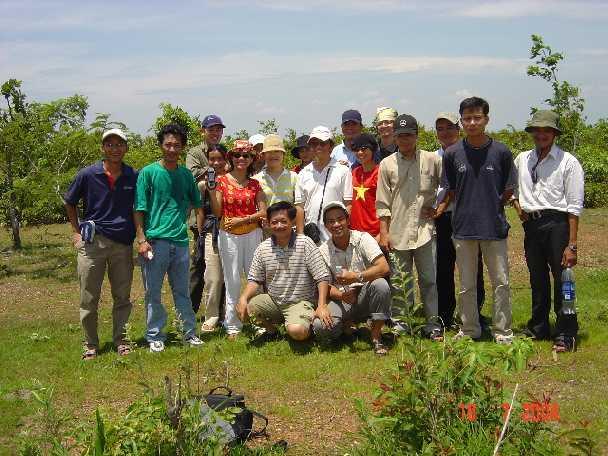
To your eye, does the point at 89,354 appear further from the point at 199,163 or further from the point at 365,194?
the point at 365,194

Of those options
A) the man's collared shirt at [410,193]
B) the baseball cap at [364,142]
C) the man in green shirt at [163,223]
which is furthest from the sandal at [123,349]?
the baseball cap at [364,142]

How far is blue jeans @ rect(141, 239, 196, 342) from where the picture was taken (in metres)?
6.54

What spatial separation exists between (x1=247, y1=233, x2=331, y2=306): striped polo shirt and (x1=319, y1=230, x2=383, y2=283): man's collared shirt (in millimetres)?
94

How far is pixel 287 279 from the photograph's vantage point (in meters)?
6.50

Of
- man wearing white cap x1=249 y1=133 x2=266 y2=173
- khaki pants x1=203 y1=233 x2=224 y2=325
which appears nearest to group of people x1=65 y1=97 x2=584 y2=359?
khaki pants x1=203 y1=233 x2=224 y2=325

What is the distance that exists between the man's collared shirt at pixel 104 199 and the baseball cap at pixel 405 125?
2608 millimetres

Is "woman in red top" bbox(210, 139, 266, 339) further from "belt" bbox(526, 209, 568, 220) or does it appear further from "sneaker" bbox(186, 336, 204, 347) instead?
"belt" bbox(526, 209, 568, 220)

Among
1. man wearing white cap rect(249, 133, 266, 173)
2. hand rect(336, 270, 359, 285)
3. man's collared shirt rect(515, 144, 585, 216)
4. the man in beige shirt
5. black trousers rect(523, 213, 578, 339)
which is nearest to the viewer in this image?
man's collared shirt rect(515, 144, 585, 216)

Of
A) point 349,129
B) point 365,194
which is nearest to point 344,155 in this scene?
A: point 349,129

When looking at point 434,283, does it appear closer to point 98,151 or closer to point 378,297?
point 378,297

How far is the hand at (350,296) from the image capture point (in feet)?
21.0

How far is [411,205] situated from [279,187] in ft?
4.66

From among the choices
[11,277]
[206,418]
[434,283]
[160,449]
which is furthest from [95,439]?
[11,277]

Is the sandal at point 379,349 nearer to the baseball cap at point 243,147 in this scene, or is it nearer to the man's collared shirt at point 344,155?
the man's collared shirt at point 344,155
